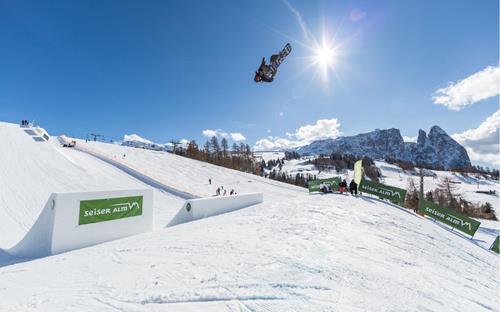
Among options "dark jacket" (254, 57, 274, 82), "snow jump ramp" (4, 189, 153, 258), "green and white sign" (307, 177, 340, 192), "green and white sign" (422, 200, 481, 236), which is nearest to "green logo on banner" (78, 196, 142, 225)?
"snow jump ramp" (4, 189, 153, 258)

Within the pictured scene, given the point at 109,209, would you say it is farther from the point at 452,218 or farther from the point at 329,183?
the point at 452,218

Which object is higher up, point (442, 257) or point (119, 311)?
point (119, 311)

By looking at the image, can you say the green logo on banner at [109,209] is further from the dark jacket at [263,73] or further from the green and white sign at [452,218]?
the green and white sign at [452,218]

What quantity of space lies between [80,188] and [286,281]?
21.3 m

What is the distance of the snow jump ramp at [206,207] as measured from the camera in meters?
11.4

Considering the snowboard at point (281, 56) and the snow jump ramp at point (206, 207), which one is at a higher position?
the snowboard at point (281, 56)

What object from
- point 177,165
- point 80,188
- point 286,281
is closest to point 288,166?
point 177,165

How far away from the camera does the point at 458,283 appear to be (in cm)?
548

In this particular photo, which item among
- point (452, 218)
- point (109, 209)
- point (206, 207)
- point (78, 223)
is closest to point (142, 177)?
point (206, 207)

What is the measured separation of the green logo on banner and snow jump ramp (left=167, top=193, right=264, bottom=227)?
1.91 meters

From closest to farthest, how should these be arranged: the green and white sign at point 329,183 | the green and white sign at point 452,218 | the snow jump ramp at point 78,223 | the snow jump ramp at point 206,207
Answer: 1. the snow jump ramp at point 78,223
2. the snow jump ramp at point 206,207
3. the green and white sign at point 452,218
4. the green and white sign at point 329,183

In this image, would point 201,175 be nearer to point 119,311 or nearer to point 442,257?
point 442,257

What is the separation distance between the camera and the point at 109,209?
909cm

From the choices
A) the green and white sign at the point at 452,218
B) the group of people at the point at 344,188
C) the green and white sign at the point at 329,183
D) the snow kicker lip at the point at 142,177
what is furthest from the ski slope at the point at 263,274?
the snow kicker lip at the point at 142,177
